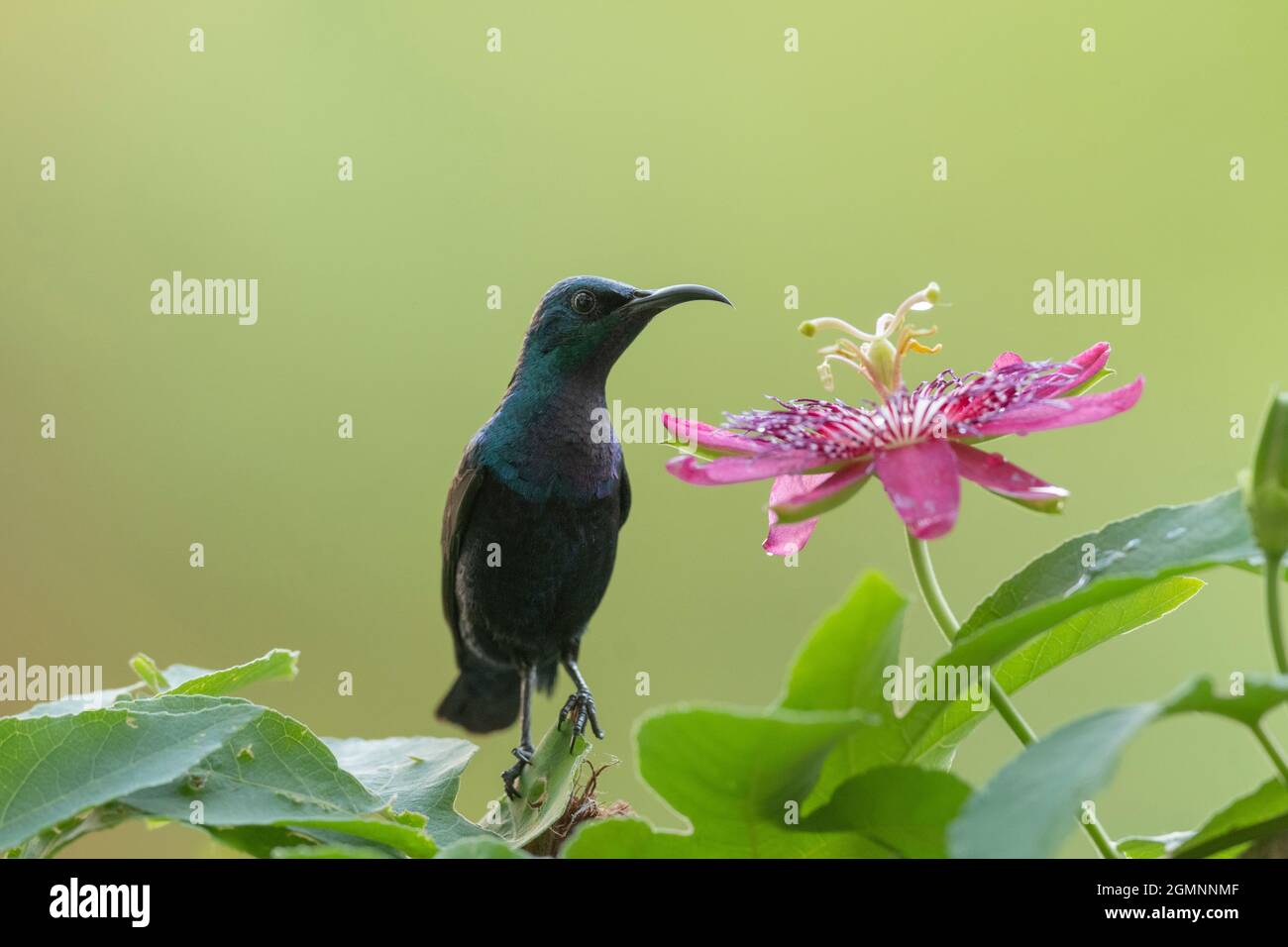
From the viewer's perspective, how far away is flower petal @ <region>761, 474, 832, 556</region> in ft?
2.69

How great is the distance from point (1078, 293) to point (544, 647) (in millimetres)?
Result: 3065

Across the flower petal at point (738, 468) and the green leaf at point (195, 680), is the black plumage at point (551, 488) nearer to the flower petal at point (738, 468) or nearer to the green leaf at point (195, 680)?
the green leaf at point (195, 680)

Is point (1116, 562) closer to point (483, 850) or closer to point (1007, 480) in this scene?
point (1007, 480)

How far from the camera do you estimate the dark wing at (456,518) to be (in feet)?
5.87

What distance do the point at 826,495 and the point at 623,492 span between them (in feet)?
3.74

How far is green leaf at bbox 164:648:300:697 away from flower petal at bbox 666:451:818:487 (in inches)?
13.6

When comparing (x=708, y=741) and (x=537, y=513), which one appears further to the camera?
(x=537, y=513)

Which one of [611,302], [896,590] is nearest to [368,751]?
[896,590]

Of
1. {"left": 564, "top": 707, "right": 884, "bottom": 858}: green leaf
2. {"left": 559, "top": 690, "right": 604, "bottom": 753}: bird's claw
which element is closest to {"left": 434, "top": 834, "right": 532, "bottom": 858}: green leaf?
{"left": 564, "top": 707, "right": 884, "bottom": 858}: green leaf

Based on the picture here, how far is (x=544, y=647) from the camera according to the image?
1.83 meters

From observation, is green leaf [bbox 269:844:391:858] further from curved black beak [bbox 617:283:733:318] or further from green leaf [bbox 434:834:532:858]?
curved black beak [bbox 617:283:733:318]

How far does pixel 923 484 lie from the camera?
685mm

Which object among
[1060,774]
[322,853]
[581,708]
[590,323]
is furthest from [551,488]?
[1060,774]
